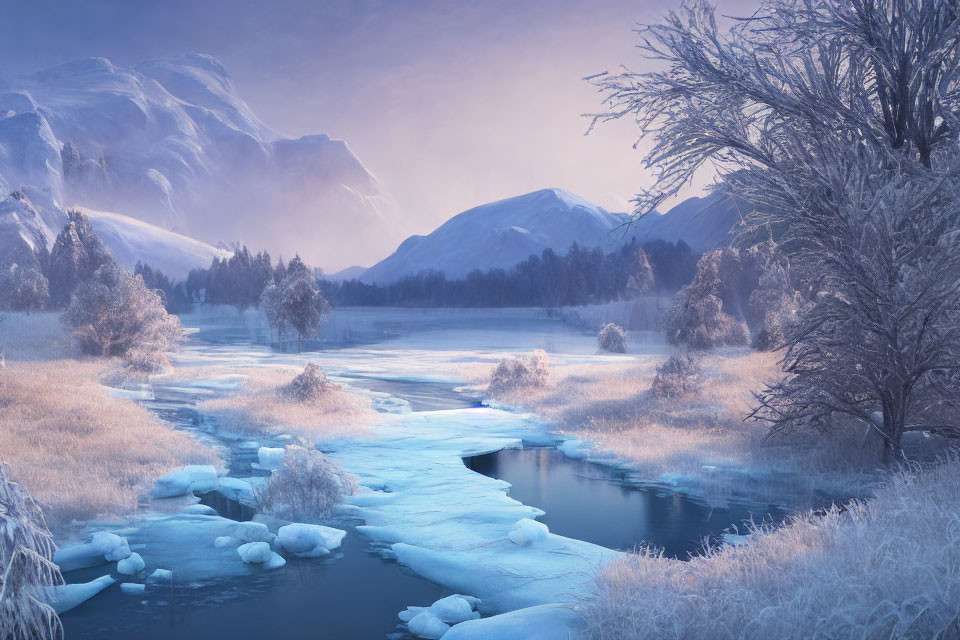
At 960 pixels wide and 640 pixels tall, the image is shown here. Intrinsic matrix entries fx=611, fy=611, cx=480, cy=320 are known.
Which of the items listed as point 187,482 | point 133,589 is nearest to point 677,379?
point 187,482

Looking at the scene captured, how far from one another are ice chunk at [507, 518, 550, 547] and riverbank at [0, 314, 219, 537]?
22.7 feet

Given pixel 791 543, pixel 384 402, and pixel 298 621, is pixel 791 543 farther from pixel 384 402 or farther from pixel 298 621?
pixel 384 402

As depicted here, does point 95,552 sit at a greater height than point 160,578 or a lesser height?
greater

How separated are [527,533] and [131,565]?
19.4ft

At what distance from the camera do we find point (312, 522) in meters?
11.3

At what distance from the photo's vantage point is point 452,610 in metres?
7.64

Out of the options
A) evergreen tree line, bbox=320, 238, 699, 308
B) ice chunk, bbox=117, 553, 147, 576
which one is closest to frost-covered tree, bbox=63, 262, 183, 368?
ice chunk, bbox=117, 553, 147, 576

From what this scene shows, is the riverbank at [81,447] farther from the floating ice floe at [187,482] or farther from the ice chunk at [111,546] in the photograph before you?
the ice chunk at [111,546]

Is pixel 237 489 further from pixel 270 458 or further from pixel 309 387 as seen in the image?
pixel 309 387

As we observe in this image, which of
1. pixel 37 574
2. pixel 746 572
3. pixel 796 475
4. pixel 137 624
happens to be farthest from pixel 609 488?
pixel 37 574

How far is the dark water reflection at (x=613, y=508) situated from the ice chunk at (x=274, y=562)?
15.4 ft

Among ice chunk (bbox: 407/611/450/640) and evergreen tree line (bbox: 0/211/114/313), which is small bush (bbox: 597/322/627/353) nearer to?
ice chunk (bbox: 407/611/450/640)

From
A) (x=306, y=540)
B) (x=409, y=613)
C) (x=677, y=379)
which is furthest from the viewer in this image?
(x=677, y=379)

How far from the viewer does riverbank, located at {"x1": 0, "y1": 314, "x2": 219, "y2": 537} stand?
36.7 ft
